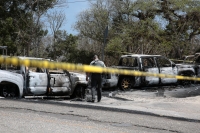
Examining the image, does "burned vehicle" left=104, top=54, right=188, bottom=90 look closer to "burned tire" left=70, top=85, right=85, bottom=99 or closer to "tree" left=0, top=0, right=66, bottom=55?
"burned tire" left=70, top=85, right=85, bottom=99

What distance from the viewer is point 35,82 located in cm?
1205

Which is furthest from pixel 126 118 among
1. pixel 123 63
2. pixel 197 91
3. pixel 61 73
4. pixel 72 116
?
pixel 123 63

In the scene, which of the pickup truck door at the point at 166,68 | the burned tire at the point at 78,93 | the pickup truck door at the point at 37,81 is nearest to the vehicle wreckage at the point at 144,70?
the pickup truck door at the point at 166,68

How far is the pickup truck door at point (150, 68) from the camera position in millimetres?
16203

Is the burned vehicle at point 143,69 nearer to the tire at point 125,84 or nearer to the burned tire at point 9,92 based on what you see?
the tire at point 125,84

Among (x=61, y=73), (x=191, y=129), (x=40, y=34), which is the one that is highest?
(x=40, y=34)

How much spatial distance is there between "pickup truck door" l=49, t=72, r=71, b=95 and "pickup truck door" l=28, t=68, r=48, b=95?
0.26 meters

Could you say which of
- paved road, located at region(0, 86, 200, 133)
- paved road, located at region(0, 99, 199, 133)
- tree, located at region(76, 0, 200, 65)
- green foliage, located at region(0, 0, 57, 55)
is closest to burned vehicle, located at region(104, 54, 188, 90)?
paved road, located at region(0, 86, 200, 133)

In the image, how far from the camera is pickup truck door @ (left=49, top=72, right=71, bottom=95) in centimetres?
1239

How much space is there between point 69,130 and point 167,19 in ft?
87.7

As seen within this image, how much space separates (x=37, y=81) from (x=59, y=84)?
2.74 ft

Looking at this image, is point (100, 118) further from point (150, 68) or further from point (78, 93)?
point (150, 68)

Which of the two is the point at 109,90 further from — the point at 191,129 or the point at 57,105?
the point at 191,129

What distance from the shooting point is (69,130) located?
7.06m
